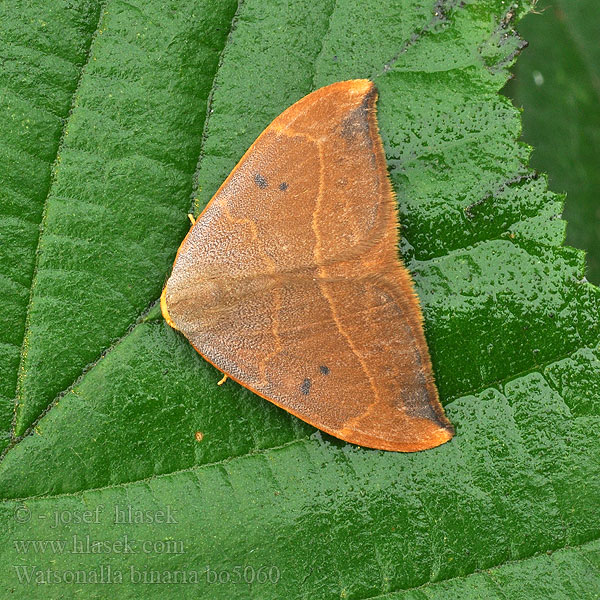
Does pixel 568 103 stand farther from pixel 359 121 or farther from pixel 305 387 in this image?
pixel 305 387

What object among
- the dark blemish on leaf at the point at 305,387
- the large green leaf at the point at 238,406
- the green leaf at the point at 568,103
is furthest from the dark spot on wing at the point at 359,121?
the green leaf at the point at 568,103

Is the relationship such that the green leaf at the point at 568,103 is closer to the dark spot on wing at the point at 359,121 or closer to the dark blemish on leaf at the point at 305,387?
the dark spot on wing at the point at 359,121

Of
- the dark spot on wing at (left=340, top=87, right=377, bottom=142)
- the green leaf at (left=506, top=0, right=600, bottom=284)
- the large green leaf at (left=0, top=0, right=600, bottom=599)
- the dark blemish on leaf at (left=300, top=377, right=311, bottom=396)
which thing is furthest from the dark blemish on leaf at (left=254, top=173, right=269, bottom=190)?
the green leaf at (left=506, top=0, right=600, bottom=284)

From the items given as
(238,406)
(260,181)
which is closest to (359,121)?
(260,181)

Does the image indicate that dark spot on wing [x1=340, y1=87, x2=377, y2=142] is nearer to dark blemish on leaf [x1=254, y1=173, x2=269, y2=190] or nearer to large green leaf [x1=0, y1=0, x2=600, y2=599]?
large green leaf [x1=0, y1=0, x2=600, y2=599]

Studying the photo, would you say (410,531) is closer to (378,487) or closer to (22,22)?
(378,487)
